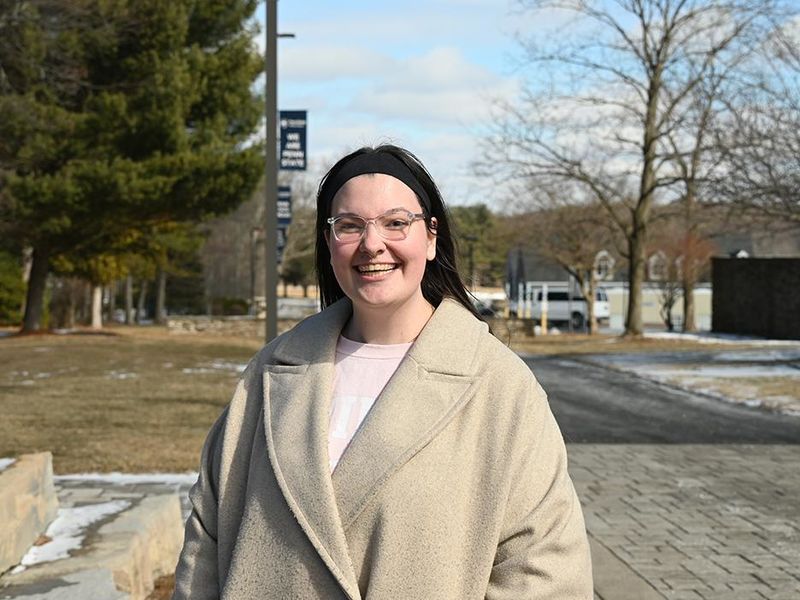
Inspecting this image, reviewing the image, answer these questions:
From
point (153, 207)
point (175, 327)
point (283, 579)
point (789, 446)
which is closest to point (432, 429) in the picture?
point (283, 579)

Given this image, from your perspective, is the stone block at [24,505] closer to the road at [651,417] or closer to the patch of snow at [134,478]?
the patch of snow at [134,478]

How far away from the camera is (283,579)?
7.80ft

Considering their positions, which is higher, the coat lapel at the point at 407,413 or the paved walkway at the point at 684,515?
the coat lapel at the point at 407,413

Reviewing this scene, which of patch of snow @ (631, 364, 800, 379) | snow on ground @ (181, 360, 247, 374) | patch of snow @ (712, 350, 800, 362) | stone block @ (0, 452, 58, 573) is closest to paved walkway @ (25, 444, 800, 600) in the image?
stone block @ (0, 452, 58, 573)

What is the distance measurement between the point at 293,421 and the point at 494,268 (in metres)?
73.5

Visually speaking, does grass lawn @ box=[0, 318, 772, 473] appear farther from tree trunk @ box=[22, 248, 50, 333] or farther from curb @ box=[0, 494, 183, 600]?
curb @ box=[0, 494, 183, 600]

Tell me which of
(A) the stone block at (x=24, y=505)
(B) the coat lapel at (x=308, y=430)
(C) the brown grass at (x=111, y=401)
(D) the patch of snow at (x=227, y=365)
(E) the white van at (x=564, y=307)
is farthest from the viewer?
(E) the white van at (x=564, y=307)

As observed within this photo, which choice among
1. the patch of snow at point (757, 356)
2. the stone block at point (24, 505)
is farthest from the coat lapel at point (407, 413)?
the patch of snow at point (757, 356)

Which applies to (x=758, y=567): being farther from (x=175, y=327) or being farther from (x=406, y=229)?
(x=175, y=327)

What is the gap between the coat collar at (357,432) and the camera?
2348 mm

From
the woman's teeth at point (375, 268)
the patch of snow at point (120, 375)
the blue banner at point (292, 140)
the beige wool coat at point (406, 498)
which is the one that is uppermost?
A: the blue banner at point (292, 140)

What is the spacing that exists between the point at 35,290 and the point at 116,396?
1782 centimetres

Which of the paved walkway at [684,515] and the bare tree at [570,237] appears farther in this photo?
the bare tree at [570,237]

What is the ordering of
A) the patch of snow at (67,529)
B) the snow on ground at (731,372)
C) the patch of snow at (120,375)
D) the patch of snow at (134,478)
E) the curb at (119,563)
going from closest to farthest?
the curb at (119,563) → the patch of snow at (67,529) → the patch of snow at (134,478) → the snow on ground at (731,372) → the patch of snow at (120,375)
